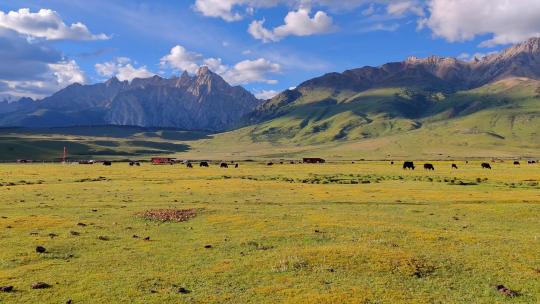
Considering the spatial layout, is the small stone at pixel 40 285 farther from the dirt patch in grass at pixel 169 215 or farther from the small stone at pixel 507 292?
the small stone at pixel 507 292

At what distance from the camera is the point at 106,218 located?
37.8 metres

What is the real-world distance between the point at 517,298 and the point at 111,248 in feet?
67.1

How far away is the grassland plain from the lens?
747 inches

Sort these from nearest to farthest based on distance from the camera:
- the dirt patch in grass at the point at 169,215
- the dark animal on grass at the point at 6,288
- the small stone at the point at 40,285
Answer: the dark animal on grass at the point at 6,288 < the small stone at the point at 40,285 < the dirt patch in grass at the point at 169,215

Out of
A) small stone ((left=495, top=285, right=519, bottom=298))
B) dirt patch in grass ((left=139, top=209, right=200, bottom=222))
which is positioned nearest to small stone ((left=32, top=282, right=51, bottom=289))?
dirt patch in grass ((left=139, top=209, right=200, bottom=222))

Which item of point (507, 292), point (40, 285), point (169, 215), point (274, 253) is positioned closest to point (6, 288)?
point (40, 285)

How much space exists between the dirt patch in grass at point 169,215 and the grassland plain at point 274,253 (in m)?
1.33

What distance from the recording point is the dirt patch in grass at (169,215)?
37.2 meters

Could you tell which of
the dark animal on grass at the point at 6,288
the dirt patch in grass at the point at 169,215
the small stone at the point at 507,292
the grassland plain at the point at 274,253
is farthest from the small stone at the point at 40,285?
the small stone at the point at 507,292

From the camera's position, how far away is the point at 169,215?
38562 mm

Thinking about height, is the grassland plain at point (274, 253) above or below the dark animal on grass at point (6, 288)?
above

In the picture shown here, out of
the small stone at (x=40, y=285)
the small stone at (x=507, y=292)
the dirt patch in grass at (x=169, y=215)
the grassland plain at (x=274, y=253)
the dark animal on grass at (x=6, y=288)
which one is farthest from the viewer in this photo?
the dirt patch in grass at (x=169, y=215)

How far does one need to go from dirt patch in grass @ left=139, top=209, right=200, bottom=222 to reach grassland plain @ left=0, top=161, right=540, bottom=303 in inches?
52.5

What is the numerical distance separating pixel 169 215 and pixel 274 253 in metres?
15.8
